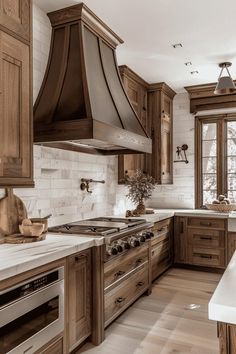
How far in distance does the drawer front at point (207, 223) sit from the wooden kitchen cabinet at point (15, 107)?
9.37 feet

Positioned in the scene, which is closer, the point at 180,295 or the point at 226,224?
the point at 180,295

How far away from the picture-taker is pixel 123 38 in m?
3.32

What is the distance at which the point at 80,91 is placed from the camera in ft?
8.77

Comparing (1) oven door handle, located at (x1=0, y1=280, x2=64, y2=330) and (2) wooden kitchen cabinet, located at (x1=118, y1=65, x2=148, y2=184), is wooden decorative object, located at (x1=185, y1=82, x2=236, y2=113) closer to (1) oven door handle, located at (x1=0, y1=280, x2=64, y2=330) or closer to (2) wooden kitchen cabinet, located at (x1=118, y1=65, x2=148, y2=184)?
(2) wooden kitchen cabinet, located at (x1=118, y1=65, x2=148, y2=184)

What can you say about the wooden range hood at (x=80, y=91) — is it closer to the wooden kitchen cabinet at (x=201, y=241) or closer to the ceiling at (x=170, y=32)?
the ceiling at (x=170, y=32)

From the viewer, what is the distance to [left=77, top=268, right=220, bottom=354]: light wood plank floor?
2.49 metres

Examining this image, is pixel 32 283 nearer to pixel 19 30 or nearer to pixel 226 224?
pixel 19 30

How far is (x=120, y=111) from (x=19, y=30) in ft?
3.97

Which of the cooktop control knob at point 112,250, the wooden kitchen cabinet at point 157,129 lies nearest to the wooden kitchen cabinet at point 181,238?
the wooden kitchen cabinet at point 157,129

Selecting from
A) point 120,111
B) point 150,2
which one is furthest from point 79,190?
point 150,2

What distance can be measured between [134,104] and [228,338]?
145 inches

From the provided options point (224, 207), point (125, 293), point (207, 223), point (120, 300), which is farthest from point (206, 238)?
point (120, 300)

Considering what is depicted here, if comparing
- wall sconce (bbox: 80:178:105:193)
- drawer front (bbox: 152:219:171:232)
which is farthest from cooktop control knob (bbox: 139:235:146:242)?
wall sconce (bbox: 80:178:105:193)

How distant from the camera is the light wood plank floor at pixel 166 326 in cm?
249
